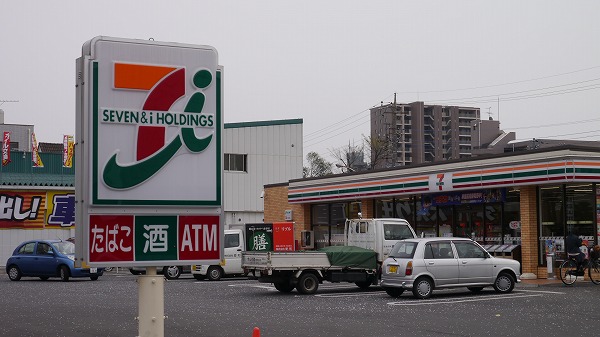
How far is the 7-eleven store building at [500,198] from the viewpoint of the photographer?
28047 millimetres

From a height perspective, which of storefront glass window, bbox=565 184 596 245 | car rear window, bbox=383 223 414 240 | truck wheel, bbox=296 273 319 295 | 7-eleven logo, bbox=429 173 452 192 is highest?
7-eleven logo, bbox=429 173 452 192

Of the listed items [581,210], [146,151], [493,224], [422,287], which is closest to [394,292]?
[422,287]

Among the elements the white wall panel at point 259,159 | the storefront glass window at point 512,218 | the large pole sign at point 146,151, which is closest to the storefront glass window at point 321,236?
the white wall panel at point 259,159

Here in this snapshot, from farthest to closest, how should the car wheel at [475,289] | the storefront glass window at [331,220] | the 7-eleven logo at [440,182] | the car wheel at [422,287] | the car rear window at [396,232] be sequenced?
the storefront glass window at [331,220] → the 7-eleven logo at [440,182] → the car rear window at [396,232] → the car wheel at [475,289] → the car wheel at [422,287]

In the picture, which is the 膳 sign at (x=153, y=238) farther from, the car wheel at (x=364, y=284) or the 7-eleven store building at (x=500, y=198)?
the 7-eleven store building at (x=500, y=198)

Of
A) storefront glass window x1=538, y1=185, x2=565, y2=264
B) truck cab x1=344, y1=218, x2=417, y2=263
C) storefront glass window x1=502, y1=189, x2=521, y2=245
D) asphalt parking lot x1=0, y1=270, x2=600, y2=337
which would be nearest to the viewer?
asphalt parking lot x1=0, y1=270, x2=600, y2=337

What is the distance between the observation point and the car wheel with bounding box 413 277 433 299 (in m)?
22.1

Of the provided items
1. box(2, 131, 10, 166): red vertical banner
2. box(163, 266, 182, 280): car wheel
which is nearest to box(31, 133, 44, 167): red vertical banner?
box(2, 131, 10, 166): red vertical banner

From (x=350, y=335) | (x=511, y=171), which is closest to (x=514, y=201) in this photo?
(x=511, y=171)

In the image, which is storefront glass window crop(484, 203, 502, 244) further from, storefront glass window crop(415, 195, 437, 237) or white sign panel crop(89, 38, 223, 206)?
white sign panel crop(89, 38, 223, 206)

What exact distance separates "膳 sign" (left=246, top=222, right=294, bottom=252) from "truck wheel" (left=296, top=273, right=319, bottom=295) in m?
9.70

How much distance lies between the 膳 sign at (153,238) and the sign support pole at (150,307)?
0.15 m

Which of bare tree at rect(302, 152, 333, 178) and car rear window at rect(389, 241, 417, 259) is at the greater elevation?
bare tree at rect(302, 152, 333, 178)

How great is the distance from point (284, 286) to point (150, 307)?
20.1 metres
